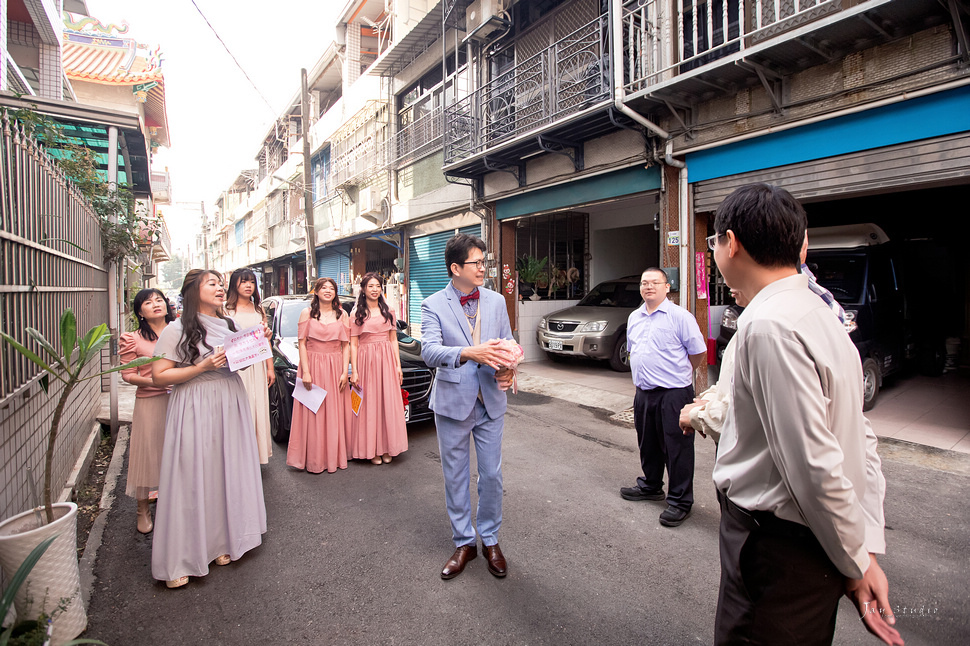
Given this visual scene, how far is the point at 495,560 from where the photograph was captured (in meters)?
2.97

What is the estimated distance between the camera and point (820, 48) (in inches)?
229

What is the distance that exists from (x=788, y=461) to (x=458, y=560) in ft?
7.17

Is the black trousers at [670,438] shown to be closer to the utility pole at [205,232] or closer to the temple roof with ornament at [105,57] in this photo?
the temple roof with ornament at [105,57]

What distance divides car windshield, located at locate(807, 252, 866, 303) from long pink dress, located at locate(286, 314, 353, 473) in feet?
20.5

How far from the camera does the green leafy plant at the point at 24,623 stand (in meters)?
1.80

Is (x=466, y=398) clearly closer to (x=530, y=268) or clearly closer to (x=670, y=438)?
(x=670, y=438)

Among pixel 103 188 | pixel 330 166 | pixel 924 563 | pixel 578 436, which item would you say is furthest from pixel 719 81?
pixel 330 166

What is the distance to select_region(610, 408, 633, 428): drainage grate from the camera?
6.56m

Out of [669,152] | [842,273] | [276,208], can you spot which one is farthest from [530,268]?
[276,208]

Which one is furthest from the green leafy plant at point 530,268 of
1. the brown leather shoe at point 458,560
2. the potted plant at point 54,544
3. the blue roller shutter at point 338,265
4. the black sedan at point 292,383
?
the potted plant at point 54,544

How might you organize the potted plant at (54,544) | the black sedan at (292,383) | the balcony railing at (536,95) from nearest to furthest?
the potted plant at (54,544) → the black sedan at (292,383) → the balcony railing at (536,95)

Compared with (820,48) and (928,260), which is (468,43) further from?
(928,260)

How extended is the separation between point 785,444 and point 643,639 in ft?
5.39

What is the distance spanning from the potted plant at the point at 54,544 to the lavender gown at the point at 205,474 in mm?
457
